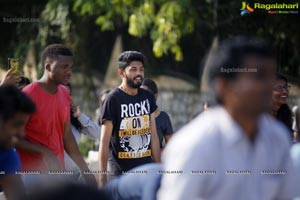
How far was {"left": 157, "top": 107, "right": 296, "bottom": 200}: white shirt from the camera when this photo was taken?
10.5 feet

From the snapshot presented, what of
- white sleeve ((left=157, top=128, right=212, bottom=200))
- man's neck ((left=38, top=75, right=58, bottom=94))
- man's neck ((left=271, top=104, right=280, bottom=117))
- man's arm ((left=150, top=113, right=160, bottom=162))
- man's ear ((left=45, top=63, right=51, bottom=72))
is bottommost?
man's arm ((left=150, top=113, right=160, bottom=162))

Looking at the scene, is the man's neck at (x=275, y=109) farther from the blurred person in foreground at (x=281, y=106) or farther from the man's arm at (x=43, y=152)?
the man's arm at (x=43, y=152)

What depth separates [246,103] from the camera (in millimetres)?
3309

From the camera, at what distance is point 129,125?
6.63m

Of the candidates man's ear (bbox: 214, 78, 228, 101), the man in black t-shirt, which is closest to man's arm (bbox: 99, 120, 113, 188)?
the man in black t-shirt

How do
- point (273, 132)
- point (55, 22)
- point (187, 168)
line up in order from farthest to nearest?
point (55, 22), point (273, 132), point (187, 168)

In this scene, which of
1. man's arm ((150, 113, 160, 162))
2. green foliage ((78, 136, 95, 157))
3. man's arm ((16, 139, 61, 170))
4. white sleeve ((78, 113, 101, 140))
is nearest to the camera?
man's arm ((16, 139, 61, 170))

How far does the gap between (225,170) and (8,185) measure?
179 centimetres

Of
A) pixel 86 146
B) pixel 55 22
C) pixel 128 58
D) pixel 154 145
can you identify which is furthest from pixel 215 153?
pixel 55 22

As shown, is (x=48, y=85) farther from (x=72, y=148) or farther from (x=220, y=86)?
(x=220, y=86)

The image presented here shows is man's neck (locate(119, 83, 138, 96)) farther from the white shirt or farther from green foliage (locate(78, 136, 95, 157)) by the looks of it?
green foliage (locate(78, 136, 95, 157))

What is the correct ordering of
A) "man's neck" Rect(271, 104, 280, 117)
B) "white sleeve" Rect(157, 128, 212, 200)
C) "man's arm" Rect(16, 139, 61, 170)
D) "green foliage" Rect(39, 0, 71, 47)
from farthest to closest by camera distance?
1. "green foliage" Rect(39, 0, 71, 47)
2. "man's neck" Rect(271, 104, 280, 117)
3. "man's arm" Rect(16, 139, 61, 170)
4. "white sleeve" Rect(157, 128, 212, 200)

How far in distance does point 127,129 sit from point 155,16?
19.1 ft

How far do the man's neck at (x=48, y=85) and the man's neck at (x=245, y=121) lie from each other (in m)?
2.89
